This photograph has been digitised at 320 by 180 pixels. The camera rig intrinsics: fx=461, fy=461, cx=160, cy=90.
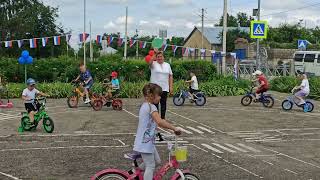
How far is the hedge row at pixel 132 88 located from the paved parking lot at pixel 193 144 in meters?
4.57

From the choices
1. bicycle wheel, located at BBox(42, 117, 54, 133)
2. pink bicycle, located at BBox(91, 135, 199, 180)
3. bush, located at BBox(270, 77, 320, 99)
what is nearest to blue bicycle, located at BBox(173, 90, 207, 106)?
bush, located at BBox(270, 77, 320, 99)

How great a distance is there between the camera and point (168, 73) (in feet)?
34.6

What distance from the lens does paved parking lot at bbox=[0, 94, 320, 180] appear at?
24.6ft

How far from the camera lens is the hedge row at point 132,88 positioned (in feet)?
66.5

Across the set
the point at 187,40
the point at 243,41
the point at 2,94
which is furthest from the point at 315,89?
the point at 187,40

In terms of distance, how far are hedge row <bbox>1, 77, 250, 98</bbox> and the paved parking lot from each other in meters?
4.57

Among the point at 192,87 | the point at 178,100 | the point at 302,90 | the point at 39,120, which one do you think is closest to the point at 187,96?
the point at 178,100

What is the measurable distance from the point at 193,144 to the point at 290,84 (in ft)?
46.8

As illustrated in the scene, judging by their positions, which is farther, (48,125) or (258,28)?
(258,28)

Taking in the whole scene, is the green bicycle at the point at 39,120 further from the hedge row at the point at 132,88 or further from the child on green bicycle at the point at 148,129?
the hedge row at the point at 132,88

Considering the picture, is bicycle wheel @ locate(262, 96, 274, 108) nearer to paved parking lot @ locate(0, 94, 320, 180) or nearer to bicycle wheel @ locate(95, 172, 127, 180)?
paved parking lot @ locate(0, 94, 320, 180)

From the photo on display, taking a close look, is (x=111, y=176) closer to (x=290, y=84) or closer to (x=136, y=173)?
(x=136, y=173)

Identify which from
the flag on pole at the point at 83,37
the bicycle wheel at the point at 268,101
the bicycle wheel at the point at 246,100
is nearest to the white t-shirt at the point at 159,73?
the bicycle wheel at the point at 268,101

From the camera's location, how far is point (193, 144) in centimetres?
976
